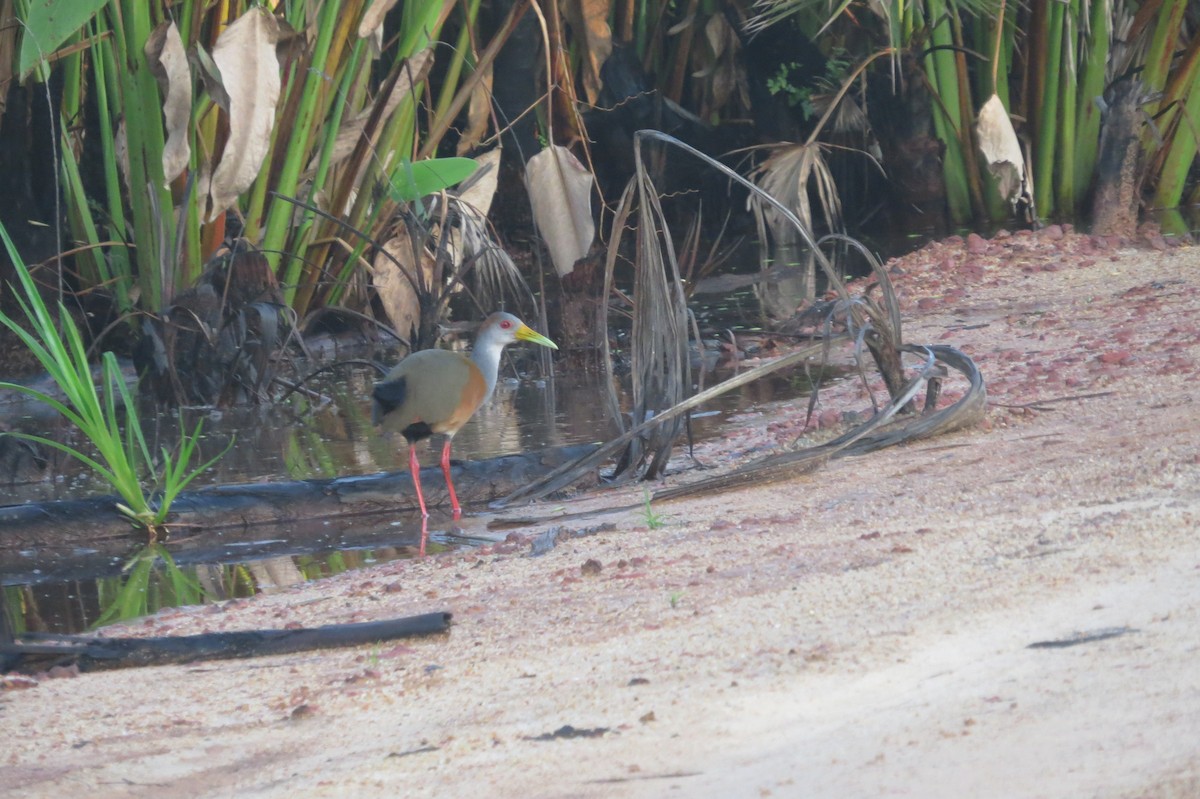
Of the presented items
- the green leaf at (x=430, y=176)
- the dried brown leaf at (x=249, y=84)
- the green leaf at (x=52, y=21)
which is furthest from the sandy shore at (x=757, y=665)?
the green leaf at (x=430, y=176)

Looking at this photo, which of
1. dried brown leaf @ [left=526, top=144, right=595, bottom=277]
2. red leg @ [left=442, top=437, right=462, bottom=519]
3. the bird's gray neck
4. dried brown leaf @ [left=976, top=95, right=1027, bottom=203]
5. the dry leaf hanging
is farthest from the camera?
dried brown leaf @ [left=976, top=95, right=1027, bottom=203]

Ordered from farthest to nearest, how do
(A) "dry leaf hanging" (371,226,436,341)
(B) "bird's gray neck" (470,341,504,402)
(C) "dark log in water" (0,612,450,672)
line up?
(A) "dry leaf hanging" (371,226,436,341) → (B) "bird's gray neck" (470,341,504,402) → (C) "dark log in water" (0,612,450,672)

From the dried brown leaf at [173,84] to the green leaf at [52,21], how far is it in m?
0.65

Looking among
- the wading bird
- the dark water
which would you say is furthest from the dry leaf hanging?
the wading bird

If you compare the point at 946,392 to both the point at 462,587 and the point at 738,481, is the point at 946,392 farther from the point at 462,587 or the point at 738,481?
the point at 462,587

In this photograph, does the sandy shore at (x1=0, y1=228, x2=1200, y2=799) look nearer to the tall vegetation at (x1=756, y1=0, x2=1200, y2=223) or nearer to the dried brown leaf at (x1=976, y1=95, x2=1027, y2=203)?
the dried brown leaf at (x1=976, y1=95, x2=1027, y2=203)

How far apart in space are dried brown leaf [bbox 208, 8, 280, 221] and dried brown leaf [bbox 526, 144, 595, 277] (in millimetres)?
1261

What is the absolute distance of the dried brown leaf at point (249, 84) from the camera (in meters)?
6.54

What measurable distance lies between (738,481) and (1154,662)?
2383mm

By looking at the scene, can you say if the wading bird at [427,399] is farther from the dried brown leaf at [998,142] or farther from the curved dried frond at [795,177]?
the dried brown leaf at [998,142]

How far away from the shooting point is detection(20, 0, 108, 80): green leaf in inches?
227

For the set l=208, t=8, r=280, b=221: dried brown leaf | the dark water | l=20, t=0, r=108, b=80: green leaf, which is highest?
l=20, t=0, r=108, b=80: green leaf

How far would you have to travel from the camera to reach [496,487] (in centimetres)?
549

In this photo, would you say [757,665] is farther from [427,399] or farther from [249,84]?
[249,84]
